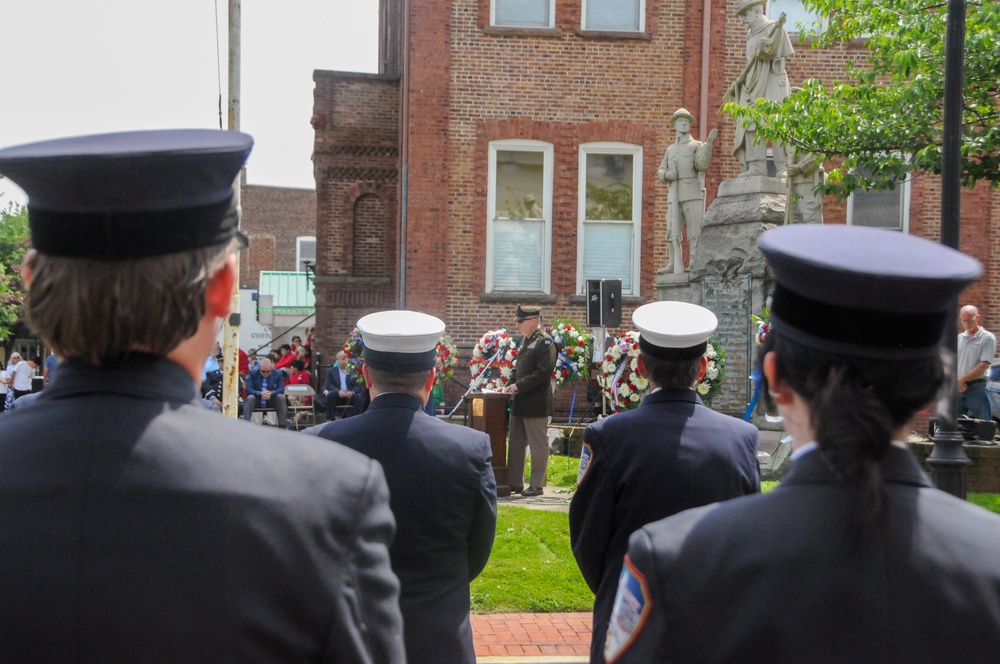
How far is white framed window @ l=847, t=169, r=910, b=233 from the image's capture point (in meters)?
20.6

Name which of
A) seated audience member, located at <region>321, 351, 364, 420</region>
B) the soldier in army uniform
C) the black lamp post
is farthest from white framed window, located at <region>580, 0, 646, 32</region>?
the black lamp post

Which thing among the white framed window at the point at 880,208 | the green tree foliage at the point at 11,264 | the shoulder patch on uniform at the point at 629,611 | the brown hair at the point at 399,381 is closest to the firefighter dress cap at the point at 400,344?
the brown hair at the point at 399,381

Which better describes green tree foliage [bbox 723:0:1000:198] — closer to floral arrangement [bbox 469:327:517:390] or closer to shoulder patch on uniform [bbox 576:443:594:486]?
floral arrangement [bbox 469:327:517:390]

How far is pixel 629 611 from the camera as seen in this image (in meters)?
1.76

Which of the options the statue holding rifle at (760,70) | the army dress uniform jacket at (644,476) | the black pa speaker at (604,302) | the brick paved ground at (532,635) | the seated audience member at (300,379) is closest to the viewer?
the army dress uniform jacket at (644,476)

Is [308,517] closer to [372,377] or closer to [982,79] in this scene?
[372,377]

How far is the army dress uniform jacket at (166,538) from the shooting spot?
5.05 feet

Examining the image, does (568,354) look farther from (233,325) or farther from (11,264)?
(11,264)

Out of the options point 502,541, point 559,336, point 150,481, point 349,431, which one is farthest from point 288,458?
point 559,336

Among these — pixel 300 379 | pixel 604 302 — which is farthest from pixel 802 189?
pixel 300 379

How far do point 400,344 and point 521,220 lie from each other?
55.3 ft

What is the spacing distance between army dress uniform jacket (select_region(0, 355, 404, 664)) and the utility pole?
787 cm

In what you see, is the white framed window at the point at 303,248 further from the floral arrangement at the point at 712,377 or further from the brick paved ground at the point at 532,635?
the brick paved ground at the point at 532,635

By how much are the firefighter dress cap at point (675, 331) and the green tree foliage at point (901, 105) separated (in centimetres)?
642
